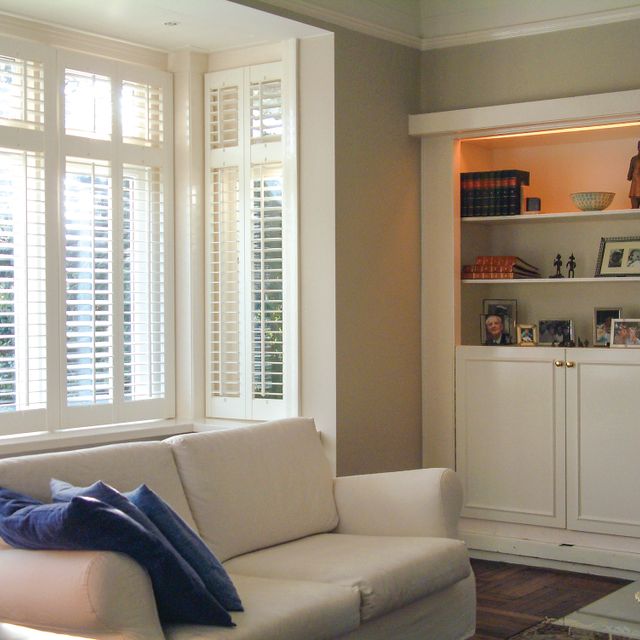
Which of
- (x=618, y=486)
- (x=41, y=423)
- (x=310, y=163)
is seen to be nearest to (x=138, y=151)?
(x=310, y=163)

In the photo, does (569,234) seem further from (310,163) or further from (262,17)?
(262,17)

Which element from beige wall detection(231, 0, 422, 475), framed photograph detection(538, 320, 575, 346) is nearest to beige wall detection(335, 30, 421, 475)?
beige wall detection(231, 0, 422, 475)

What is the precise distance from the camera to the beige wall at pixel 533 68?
4.64 meters

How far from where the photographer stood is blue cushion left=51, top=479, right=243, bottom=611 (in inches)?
107

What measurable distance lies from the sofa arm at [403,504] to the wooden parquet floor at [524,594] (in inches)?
20.0

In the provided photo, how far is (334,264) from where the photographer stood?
4559 millimetres

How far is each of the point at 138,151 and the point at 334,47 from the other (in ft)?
3.34

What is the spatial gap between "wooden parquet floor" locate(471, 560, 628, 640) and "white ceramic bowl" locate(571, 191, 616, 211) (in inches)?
67.8

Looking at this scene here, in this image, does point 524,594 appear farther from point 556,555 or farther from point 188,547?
point 188,547

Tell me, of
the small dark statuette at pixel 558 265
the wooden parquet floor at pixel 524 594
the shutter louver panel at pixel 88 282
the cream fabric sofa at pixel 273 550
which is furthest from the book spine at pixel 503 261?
the shutter louver panel at pixel 88 282

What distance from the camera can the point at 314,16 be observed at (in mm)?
4457

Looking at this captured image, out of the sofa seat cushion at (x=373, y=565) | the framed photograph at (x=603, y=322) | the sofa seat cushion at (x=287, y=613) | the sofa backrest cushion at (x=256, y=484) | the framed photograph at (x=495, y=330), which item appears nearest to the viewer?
the sofa seat cushion at (x=287, y=613)

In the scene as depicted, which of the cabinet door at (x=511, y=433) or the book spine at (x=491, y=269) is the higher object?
the book spine at (x=491, y=269)

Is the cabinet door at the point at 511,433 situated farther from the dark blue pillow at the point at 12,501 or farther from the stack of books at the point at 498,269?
the dark blue pillow at the point at 12,501
